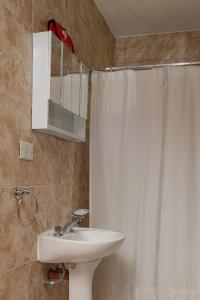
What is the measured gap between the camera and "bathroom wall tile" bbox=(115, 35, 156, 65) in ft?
11.5

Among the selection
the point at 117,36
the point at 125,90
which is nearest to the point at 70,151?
the point at 125,90

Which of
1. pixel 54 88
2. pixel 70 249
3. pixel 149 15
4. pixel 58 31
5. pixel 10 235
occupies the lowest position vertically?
pixel 70 249

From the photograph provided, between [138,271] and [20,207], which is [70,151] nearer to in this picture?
[20,207]

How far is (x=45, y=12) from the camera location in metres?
1.90

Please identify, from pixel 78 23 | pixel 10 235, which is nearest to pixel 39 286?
pixel 10 235

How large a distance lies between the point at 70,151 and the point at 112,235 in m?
0.65

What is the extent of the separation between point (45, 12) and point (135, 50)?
1.82 metres

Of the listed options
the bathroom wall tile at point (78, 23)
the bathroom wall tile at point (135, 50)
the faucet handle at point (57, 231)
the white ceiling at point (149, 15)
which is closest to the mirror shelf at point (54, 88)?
the bathroom wall tile at point (78, 23)

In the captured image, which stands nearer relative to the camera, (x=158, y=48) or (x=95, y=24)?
(x=95, y=24)

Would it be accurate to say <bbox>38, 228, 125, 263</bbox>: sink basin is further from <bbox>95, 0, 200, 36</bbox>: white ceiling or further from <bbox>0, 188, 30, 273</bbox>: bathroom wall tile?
<bbox>95, 0, 200, 36</bbox>: white ceiling

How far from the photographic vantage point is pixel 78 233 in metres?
2.08

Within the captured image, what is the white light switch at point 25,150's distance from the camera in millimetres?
1601

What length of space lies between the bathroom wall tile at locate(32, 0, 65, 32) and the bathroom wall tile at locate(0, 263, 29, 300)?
4.08 feet

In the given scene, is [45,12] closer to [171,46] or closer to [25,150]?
[25,150]
